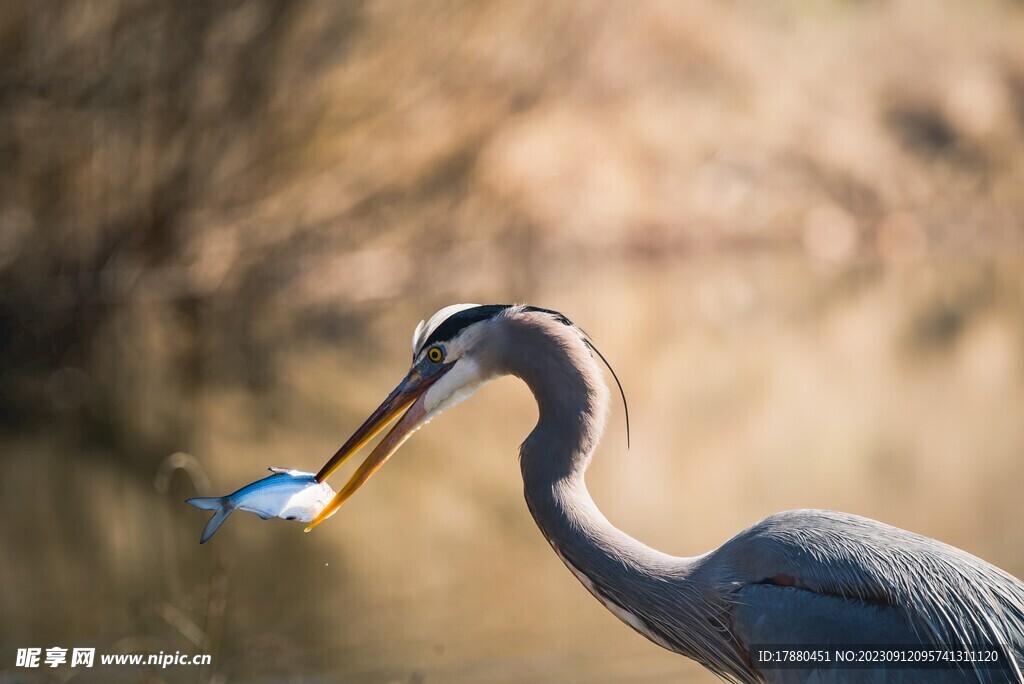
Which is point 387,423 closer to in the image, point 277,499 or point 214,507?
point 277,499

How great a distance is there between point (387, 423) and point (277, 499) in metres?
0.39

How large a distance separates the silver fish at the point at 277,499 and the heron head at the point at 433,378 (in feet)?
0.16

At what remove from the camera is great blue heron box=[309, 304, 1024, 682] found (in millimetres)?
2836

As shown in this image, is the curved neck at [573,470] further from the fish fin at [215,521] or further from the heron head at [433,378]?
the fish fin at [215,521]

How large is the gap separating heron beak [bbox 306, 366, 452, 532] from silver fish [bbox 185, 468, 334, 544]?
0.31 feet

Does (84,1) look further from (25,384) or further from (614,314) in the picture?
(614,314)

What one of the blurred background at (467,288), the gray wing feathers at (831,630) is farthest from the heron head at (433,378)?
the gray wing feathers at (831,630)

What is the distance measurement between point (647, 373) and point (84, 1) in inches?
224

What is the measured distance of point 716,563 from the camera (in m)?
3.05

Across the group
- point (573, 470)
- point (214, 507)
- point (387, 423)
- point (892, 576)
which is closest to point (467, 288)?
point (387, 423)

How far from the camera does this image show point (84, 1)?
1101 cm

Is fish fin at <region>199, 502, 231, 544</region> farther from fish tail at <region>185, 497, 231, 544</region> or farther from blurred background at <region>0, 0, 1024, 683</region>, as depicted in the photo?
blurred background at <region>0, 0, 1024, 683</region>

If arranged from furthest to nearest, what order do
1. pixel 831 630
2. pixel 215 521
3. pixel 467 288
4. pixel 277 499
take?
pixel 467 288
pixel 277 499
pixel 215 521
pixel 831 630

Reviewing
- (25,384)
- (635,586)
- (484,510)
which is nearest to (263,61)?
(25,384)
